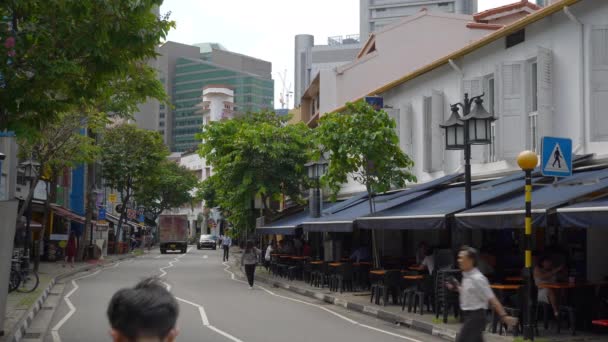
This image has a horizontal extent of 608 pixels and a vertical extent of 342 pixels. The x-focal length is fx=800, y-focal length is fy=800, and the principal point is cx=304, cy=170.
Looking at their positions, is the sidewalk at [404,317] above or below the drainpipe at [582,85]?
below

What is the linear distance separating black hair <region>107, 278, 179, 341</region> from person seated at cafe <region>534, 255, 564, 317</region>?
40.5 ft

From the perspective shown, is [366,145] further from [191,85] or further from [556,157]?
[191,85]

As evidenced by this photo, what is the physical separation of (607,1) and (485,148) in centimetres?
567

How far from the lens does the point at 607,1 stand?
15984 millimetres

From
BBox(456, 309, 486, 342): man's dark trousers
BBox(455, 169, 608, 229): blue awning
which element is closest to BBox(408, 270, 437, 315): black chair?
BBox(455, 169, 608, 229): blue awning

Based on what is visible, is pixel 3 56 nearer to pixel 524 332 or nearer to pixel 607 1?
pixel 524 332

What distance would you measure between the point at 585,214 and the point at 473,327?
4150mm

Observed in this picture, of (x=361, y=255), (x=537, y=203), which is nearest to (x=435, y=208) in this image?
(x=537, y=203)

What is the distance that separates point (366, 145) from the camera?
21234 millimetres

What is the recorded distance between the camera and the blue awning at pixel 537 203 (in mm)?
12859

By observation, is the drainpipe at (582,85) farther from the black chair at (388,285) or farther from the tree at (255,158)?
the tree at (255,158)

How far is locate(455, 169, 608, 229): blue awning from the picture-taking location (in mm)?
12859

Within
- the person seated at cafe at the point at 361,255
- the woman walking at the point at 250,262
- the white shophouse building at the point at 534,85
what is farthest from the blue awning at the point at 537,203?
the woman walking at the point at 250,262

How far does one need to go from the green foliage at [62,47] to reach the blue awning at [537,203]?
647 centimetres
